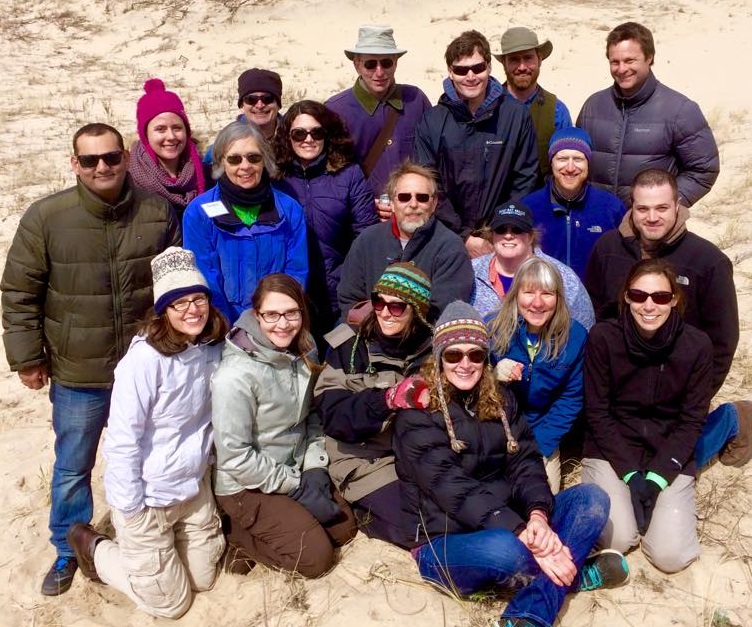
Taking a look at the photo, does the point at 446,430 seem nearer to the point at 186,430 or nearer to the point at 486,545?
the point at 486,545

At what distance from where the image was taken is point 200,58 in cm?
1758

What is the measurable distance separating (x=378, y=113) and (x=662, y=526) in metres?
3.58

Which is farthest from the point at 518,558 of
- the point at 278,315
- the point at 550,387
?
the point at 278,315

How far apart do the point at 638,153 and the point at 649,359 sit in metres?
1.83

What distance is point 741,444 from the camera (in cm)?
486

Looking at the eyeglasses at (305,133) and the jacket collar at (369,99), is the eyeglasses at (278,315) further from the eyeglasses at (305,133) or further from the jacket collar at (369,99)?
the jacket collar at (369,99)

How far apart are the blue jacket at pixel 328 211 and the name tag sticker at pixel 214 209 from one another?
657 mm

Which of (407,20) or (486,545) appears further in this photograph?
(407,20)

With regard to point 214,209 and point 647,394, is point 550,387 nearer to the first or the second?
point 647,394

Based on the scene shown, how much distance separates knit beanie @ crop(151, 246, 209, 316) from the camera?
12.3 feet

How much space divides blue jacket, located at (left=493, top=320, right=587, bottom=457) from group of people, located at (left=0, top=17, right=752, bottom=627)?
14mm

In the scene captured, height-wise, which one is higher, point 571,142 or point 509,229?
point 571,142

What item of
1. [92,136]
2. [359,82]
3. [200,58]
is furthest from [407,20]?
[92,136]

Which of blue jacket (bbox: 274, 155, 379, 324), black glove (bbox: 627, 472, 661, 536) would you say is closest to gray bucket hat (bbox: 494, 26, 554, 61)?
blue jacket (bbox: 274, 155, 379, 324)
